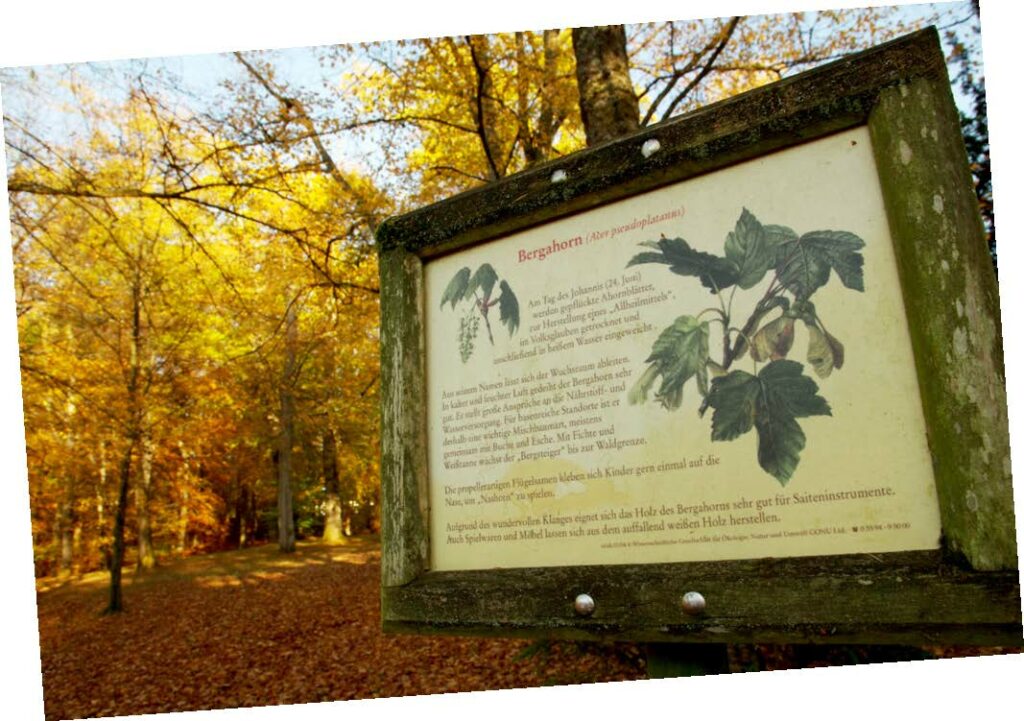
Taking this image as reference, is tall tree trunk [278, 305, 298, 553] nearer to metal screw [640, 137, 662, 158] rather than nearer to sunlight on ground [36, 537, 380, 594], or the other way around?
sunlight on ground [36, 537, 380, 594]

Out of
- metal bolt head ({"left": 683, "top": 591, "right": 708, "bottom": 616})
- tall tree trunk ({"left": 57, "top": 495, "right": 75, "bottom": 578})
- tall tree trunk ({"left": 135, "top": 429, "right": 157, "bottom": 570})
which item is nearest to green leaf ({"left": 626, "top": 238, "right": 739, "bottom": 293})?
metal bolt head ({"left": 683, "top": 591, "right": 708, "bottom": 616})

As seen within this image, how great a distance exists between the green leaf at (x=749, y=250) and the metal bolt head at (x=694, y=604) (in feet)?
2.10

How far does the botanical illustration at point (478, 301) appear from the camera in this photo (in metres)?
1.58

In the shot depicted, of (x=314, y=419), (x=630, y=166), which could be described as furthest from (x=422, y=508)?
(x=314, y=419)

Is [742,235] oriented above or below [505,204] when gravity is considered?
below

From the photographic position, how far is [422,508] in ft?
5.13

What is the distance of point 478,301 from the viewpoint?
1638 mm

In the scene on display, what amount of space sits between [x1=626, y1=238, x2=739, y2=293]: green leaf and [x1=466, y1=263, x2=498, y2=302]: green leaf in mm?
373

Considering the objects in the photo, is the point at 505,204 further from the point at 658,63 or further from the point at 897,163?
the point at 658,63

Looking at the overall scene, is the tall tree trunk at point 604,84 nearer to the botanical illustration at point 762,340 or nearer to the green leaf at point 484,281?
the green leaf at point 484,281

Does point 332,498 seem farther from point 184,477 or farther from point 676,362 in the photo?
point 676,362

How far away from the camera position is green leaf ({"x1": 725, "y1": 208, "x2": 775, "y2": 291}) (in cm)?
130

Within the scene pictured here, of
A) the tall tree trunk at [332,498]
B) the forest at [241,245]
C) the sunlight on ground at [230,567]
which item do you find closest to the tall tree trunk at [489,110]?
the forest at [241,245]

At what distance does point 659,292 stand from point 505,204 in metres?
0.49
